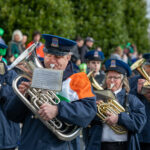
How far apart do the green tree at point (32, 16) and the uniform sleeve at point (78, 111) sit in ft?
27.7

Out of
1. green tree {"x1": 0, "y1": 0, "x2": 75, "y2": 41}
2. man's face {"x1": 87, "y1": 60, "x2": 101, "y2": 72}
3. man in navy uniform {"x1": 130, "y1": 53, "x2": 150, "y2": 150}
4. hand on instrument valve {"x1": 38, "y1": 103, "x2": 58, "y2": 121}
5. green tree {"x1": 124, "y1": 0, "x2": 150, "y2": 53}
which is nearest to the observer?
hand on instrument valve {"x1": 38, "y1": 103, "x2": 58, "y2": 121}

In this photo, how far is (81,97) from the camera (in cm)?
293

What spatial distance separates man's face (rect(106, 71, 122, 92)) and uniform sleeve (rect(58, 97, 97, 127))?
4.56ft

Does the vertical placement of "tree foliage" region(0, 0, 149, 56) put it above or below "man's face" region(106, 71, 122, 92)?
above

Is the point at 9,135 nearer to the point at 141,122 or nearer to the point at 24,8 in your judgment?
the point at 141,122

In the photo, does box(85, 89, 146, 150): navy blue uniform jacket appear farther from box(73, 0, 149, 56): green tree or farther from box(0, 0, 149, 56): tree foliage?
box(73, 0, 149, 56): green tree

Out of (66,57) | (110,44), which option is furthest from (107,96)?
(110,44)

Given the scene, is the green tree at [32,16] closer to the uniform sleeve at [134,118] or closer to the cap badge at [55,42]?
the uniform sleeve at [134,118]

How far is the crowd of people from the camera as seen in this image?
287 cm

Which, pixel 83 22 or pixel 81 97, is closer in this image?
pixel 81 97

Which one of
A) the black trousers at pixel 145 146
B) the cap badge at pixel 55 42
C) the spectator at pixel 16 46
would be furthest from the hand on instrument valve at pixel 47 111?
the spectator at pixel 16 46

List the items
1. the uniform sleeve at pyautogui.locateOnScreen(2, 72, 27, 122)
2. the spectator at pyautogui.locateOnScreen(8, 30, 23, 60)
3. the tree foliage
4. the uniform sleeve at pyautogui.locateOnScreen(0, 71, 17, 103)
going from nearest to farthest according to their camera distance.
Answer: the uniform sleeve at pyautogui.locateOnScreen(2, 72, 27, 122) < the uniform sleeve at pyautogui.locateOnScreen(0, 71, 17, 103) < the spectator at pyautogui.locateOnScreen(8, 30, 23, 60) < the tree foliage

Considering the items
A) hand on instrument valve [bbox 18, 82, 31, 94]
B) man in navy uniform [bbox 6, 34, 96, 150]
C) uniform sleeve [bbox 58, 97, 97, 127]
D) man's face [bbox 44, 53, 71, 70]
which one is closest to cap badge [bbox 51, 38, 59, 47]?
man in navy uniform [bbox 6, 34, 96, 150]

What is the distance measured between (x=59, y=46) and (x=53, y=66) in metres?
0.21
